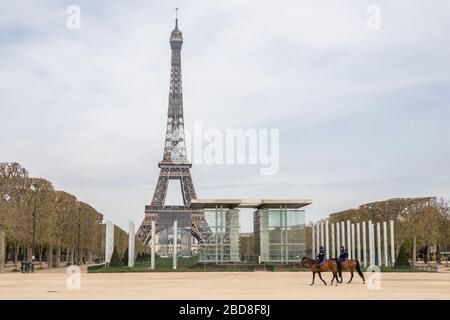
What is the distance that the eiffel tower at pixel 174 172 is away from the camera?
4045 inches

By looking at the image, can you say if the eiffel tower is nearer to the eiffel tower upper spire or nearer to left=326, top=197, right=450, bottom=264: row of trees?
the eiffel tower upper spire

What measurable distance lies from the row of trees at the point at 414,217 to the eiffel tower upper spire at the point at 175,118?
47.3m

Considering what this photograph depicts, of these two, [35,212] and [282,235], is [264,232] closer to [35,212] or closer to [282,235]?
[282,235]

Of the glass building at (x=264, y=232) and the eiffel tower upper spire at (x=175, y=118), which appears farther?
the eiffel tower upper spire at (x=175, y=118)

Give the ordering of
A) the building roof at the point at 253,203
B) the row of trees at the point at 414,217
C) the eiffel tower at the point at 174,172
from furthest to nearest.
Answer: the eiffel tower at the point at 174,172 < the row of trees at the point at 414,217 < the building roof at the point at 253,203

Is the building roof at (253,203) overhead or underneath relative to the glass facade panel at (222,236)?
overhead

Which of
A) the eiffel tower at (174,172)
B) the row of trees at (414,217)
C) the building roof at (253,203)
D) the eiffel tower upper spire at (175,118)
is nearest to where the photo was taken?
the building roof at (253,203)

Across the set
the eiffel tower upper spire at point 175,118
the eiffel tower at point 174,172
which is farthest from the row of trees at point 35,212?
the eiffel tower upper spire at point 175,118

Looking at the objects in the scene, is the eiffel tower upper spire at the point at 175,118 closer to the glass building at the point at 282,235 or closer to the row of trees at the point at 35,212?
the row of trees at the point at 35,212

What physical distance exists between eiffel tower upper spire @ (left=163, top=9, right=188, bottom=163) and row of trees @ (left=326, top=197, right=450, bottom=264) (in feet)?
155

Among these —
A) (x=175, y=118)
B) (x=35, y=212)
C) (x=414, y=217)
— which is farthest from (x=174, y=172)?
(x=35, y=212)

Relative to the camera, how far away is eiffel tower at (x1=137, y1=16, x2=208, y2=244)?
103m

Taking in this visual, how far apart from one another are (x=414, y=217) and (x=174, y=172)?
55395mm
